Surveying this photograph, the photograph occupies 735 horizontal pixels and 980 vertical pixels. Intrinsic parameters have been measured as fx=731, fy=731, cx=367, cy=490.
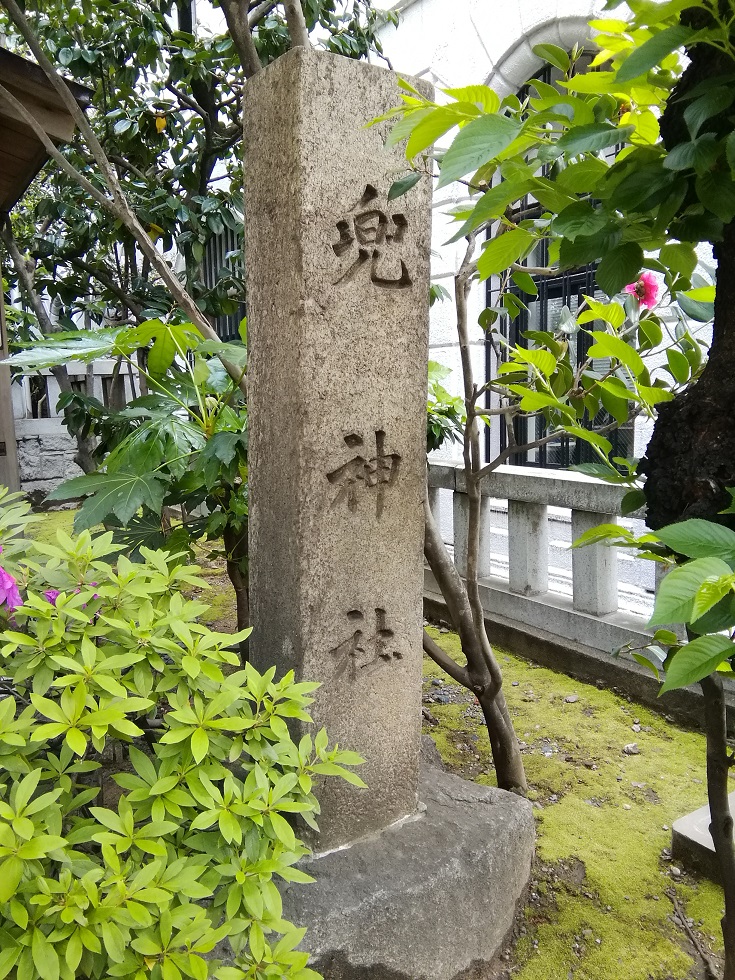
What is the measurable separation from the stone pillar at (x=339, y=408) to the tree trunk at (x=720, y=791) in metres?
0.81

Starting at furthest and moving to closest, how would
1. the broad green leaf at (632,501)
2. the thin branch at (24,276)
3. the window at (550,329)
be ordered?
the window at (550,329)
the thin branch at (24,276)
the broad green leaf at (632,501)

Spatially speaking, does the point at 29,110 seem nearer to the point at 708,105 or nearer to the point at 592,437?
the point at 592,437

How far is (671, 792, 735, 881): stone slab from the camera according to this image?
2213 mm

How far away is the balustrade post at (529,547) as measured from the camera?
381 centimetres

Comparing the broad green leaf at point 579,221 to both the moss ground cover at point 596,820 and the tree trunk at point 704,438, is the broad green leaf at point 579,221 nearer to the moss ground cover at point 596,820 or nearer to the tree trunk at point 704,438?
the tree trunk at point 704,438

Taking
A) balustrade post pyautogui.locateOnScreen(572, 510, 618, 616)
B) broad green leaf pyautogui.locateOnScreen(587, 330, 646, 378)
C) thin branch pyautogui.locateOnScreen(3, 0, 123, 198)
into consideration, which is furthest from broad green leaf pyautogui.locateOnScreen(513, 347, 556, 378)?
balustrade post pyautogui.locateOnScreen(572, 510, 618, 616)

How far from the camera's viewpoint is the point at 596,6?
5.52 metres

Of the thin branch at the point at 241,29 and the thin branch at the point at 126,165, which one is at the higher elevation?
the thin branch at the point at 126,165

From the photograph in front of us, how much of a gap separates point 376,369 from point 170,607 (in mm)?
792

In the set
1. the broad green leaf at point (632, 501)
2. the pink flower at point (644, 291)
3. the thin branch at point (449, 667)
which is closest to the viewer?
the broad green leaf at point (632, 501)

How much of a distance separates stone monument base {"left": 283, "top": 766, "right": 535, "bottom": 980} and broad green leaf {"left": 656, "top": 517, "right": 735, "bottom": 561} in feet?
4.54

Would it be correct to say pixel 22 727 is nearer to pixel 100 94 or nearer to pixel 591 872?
pixel 591 872

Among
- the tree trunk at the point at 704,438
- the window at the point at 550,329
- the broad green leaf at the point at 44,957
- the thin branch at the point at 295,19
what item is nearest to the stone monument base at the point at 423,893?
the broad green leaf at the point at 44,957

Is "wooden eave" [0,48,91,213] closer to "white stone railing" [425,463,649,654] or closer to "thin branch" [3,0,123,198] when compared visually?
"thin branch" [3,0,123,198]
